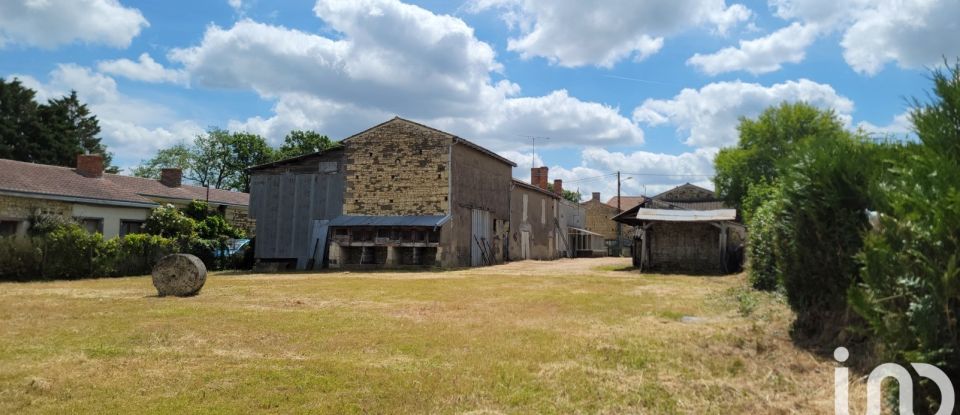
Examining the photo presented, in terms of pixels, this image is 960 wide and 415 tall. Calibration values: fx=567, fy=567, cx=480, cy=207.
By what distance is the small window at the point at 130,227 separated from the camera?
25.0 meters

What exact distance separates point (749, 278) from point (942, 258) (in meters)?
13.0

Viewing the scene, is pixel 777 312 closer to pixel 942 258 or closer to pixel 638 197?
pixel 942 258

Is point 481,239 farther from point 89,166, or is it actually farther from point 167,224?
point 89,166

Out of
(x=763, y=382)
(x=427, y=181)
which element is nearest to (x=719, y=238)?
(x=427, y=181)

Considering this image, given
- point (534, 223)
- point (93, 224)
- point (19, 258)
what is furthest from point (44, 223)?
point (534, 223)

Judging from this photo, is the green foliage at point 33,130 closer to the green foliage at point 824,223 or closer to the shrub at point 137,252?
the shrub at point 137,252

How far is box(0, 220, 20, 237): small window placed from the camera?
66.1 feet

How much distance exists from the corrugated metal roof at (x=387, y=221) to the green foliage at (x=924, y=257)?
21.3m

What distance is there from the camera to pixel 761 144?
40344 millimetres

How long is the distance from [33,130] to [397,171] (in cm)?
2985

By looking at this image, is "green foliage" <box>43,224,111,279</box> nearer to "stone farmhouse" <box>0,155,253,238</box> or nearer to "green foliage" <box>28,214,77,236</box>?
"green foliage" <box>28,214,77,236</box>

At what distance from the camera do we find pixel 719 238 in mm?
22516

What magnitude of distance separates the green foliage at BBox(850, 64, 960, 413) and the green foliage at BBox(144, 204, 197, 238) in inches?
1035

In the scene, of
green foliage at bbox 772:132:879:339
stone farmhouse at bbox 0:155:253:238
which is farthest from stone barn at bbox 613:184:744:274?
stone farmhouse at bbox 0:155:253:238
